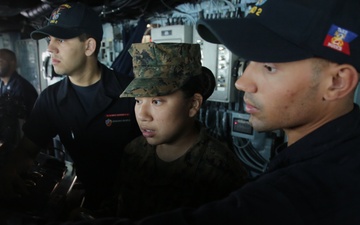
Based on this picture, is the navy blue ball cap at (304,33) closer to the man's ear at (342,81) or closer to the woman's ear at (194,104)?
the man's ear at (342,81)

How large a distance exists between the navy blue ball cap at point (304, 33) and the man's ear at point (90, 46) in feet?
3.62

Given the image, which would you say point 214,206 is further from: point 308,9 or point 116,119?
point 116,119

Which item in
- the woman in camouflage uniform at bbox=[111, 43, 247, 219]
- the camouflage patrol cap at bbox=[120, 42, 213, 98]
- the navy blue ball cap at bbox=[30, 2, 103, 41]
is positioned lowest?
the woman in camouflage uniform at bbox=[111, 43, 247, 219]

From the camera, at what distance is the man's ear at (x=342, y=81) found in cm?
59

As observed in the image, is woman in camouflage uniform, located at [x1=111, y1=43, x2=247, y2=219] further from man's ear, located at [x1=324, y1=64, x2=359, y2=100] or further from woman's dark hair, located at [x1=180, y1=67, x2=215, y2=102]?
man's ear, located at [x1=324, y1=64, x2=359, y2=100]

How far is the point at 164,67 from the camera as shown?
1.06 m

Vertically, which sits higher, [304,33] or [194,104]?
[304,33]

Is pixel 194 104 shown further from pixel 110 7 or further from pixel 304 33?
pixel 110 7

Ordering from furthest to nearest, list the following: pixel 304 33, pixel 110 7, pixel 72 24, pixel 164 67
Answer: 1. pixel 110 7
2. pixel 72 24
3. pixel 164 67
4. pixel 304 33

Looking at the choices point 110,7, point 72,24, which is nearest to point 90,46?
point 72,24

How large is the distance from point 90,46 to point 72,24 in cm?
15

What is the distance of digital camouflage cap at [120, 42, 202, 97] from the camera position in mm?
1013

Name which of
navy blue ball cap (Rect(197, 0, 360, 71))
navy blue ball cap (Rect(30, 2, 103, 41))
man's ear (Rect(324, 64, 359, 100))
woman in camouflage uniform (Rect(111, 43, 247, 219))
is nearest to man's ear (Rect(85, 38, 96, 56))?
navy blue ball cap (Rect(30, 2, 103, 41))

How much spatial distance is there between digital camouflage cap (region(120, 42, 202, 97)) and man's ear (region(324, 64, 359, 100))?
1.76 feet
